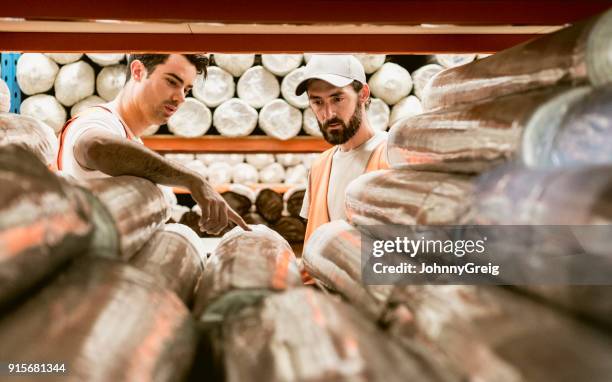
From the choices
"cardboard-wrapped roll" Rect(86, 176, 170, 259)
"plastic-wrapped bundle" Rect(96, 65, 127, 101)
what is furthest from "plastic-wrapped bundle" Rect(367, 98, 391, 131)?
"cardboard-wrapped roll" Rect(86, 176, 170, 259)

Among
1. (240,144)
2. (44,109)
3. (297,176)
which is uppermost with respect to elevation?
(44,109)

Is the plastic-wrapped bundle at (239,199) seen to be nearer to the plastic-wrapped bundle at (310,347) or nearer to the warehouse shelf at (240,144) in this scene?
the warehouse shelf at (240,144)

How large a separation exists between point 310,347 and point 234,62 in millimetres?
2304

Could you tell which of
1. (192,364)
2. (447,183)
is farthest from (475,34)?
(192,364)

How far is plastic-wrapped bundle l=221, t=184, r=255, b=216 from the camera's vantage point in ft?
8.44

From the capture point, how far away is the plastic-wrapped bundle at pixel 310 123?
8.63 feet

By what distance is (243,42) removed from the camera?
1057mm

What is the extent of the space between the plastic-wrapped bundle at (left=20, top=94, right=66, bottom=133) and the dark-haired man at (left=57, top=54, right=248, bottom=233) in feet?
2.52

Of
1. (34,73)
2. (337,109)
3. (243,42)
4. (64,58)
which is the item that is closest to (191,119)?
A: (64,58)

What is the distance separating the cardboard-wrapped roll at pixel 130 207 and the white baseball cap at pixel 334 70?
1.11 meters

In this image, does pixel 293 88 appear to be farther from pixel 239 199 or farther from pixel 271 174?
pixel 239 199

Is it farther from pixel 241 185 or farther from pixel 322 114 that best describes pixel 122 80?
pixel 322 114

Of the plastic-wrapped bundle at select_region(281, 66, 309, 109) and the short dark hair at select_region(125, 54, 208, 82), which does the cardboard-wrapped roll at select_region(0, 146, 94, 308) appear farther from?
the plastic-wrapped bundle at select_region(281, 66, 309, 109)

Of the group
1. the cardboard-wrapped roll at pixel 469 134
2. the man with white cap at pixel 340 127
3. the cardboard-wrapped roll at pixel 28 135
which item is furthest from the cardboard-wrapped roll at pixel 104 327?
the man with white cap at pixel 340 127
